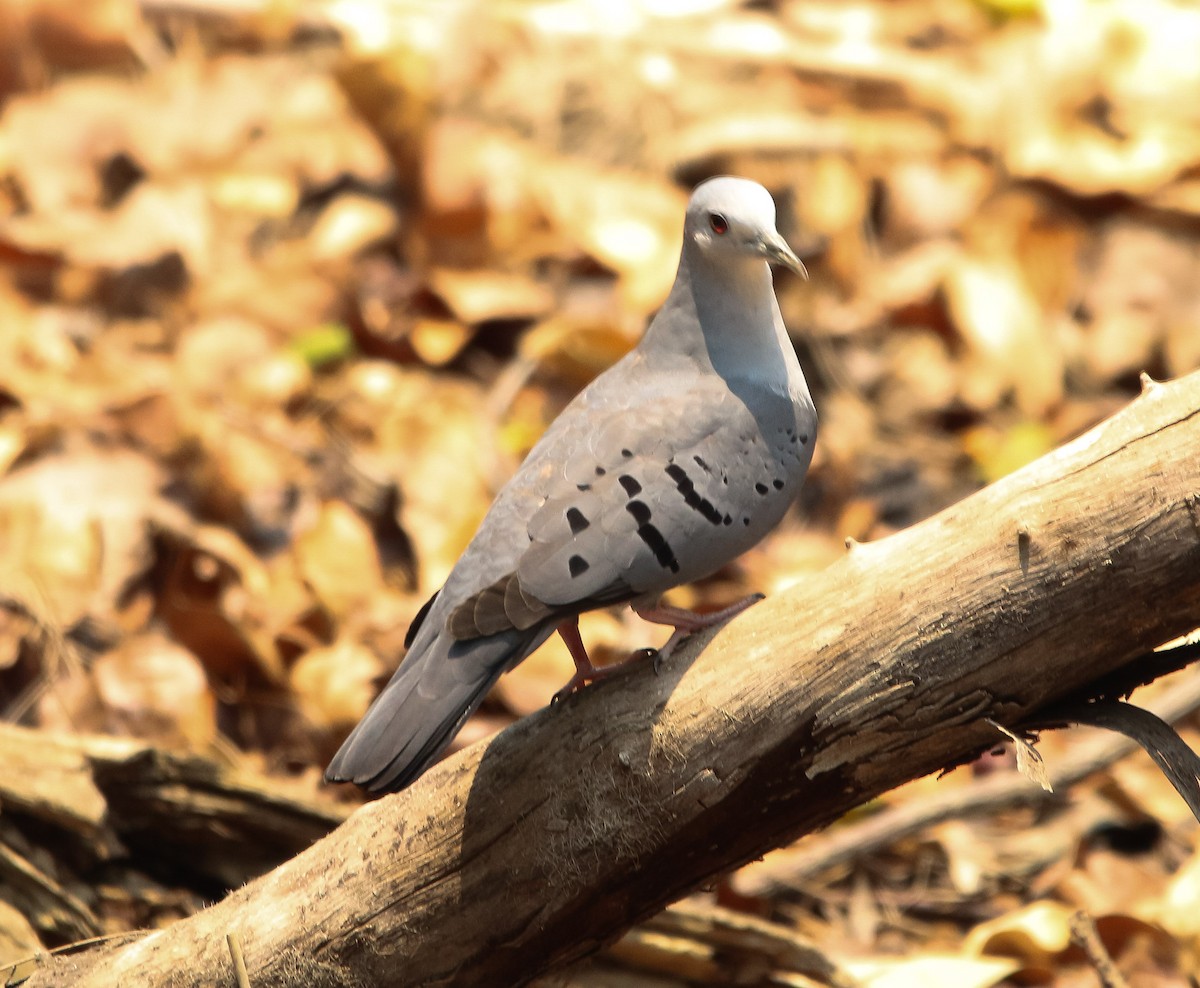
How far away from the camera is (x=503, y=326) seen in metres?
6.00

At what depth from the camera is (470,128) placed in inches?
257

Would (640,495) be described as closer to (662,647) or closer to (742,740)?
(662,647)

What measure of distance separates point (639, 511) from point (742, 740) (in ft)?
1.45

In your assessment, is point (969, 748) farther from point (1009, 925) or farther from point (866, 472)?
point (866, 472)

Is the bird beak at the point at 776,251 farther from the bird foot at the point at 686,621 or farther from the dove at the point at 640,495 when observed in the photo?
the bird foot at the point at 686,621

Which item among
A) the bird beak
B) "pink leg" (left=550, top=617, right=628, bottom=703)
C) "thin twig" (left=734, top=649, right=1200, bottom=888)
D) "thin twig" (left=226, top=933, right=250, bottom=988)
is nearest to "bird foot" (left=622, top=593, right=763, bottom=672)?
"pink leg" (left=550, top=617, right=628, bottom=703)

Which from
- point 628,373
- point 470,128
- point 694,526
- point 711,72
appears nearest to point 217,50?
point 470,128

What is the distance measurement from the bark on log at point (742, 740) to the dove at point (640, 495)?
179 millimetres

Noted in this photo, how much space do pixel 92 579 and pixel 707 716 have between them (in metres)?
2.35

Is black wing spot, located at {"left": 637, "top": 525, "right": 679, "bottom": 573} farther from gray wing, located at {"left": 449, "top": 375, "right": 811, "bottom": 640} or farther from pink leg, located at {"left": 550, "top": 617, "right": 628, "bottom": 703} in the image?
pink leg, located at {"left": 550, "top": 617, "right": 628, "bottom": 703}

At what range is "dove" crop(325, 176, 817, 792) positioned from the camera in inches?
101

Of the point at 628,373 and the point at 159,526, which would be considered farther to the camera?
the point at 159,526

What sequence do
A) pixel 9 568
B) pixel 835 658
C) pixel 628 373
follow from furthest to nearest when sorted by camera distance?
1. pixel 9 568
2. pixel 628 373
3. pixel 835 658

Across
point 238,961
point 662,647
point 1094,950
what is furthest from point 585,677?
point 1094,950
